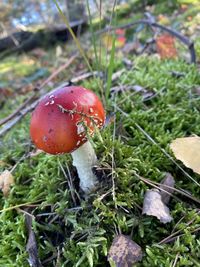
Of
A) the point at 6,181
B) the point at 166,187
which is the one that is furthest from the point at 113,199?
the point at 6,181

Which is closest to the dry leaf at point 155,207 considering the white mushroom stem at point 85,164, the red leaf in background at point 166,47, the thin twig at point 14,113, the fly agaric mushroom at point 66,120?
the white mushroom stem at point 85,164

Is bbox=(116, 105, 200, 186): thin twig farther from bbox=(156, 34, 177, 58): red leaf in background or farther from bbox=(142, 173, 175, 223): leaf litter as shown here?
bbox=(156, 34, 177, 58): red leaf in background

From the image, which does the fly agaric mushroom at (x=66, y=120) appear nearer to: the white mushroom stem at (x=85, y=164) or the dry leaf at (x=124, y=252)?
the white mushroom stem at (x=85, y=164)

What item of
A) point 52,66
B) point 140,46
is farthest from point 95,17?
point 140,46

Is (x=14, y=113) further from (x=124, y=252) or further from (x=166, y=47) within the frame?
(x=166, y=47)

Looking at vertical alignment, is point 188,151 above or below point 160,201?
above

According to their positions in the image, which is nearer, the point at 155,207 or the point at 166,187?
the point at 155,207
